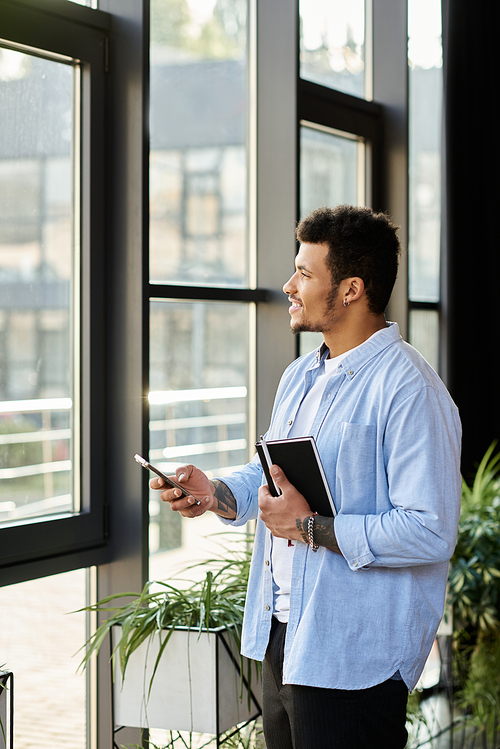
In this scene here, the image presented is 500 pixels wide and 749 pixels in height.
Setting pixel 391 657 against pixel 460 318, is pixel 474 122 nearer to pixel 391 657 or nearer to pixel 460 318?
pixel 460 318

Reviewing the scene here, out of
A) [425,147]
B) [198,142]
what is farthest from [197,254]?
[425,147]

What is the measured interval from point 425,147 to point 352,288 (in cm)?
245

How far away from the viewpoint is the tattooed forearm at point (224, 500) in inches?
70.6

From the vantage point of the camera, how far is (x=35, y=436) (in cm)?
223

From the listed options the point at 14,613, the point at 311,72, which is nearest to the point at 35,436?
the point at 14,613

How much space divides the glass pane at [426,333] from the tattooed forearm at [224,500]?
205 cm

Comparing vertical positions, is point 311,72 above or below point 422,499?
above

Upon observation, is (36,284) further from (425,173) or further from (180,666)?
(425,173)

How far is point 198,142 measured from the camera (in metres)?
2.68

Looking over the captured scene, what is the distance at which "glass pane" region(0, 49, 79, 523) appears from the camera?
2168mm

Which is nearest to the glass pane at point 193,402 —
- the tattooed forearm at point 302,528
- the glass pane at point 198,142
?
the glass pane at point 198,142

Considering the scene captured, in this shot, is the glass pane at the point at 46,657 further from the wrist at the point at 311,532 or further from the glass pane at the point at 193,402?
the wrist at the point at 311,532

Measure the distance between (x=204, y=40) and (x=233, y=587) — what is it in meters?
1.77

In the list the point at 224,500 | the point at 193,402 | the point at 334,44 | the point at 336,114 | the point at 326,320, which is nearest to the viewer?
the point at 326,320
